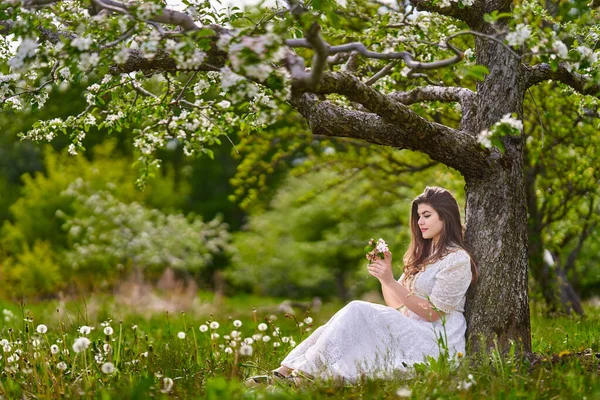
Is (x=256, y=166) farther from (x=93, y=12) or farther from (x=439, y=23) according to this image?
(x=93, y=12)

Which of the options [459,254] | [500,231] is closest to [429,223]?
[459,254]

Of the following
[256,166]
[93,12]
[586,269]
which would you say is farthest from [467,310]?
[586,269]

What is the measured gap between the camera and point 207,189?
27484 mm

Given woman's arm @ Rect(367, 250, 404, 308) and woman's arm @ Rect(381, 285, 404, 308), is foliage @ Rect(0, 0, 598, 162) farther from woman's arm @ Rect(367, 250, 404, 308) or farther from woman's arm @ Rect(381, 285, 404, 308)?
woman's arm @ Rect(381, 285, 404, 308)

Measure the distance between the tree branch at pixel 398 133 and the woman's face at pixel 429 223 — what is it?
16.1 inches

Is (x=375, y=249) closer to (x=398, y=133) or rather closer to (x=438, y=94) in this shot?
(x=398, y=133)

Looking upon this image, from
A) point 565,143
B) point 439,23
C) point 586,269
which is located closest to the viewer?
point 439,23

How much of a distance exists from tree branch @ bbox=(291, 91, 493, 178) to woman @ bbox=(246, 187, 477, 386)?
0.40 m

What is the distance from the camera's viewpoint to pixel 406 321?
4.42 metres

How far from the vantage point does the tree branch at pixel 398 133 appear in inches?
173

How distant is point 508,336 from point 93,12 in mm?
3366

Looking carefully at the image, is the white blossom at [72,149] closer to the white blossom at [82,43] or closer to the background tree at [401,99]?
the background tree at [401,99]

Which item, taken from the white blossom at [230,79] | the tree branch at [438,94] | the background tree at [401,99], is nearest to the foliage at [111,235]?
the background tree at [401,99]

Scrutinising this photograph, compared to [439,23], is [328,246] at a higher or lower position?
lower
